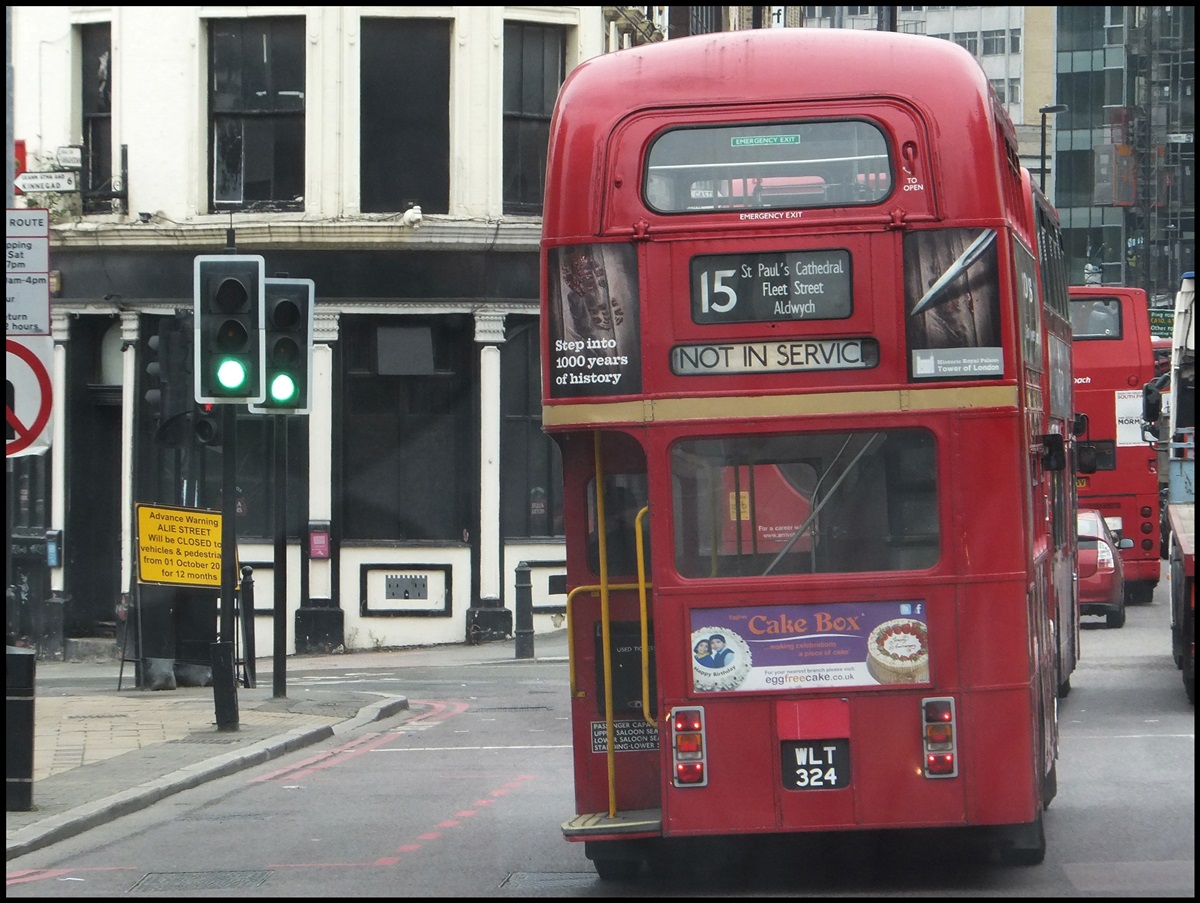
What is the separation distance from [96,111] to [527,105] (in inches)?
231

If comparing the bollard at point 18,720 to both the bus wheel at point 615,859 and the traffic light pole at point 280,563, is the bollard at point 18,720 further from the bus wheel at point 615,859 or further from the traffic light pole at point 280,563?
the traffic light pole at point 280,563

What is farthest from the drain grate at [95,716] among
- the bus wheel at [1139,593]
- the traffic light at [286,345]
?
the bus wheel at [1139,593]

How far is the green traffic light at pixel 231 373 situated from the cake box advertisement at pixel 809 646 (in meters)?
8.13

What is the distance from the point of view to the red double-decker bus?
845 cm

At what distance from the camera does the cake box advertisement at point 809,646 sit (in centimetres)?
848

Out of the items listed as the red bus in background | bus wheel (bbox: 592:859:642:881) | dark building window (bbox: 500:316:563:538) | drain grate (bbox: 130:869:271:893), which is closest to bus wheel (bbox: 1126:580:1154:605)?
the red bus in background

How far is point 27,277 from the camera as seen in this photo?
447 inches

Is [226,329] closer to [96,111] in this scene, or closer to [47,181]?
[47,181]

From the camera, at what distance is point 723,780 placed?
336 inches

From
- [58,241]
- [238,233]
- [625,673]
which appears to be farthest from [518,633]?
Result: [625,673]

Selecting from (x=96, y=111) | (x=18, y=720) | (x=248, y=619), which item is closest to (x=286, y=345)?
(x=248, y=619)

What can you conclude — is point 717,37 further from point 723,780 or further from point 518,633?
point 518,633

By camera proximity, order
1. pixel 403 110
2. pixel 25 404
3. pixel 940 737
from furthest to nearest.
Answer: pixel 403 110, pixel 25 404, pixel 940 737

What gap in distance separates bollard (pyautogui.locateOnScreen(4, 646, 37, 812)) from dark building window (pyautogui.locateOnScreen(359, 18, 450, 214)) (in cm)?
1490
